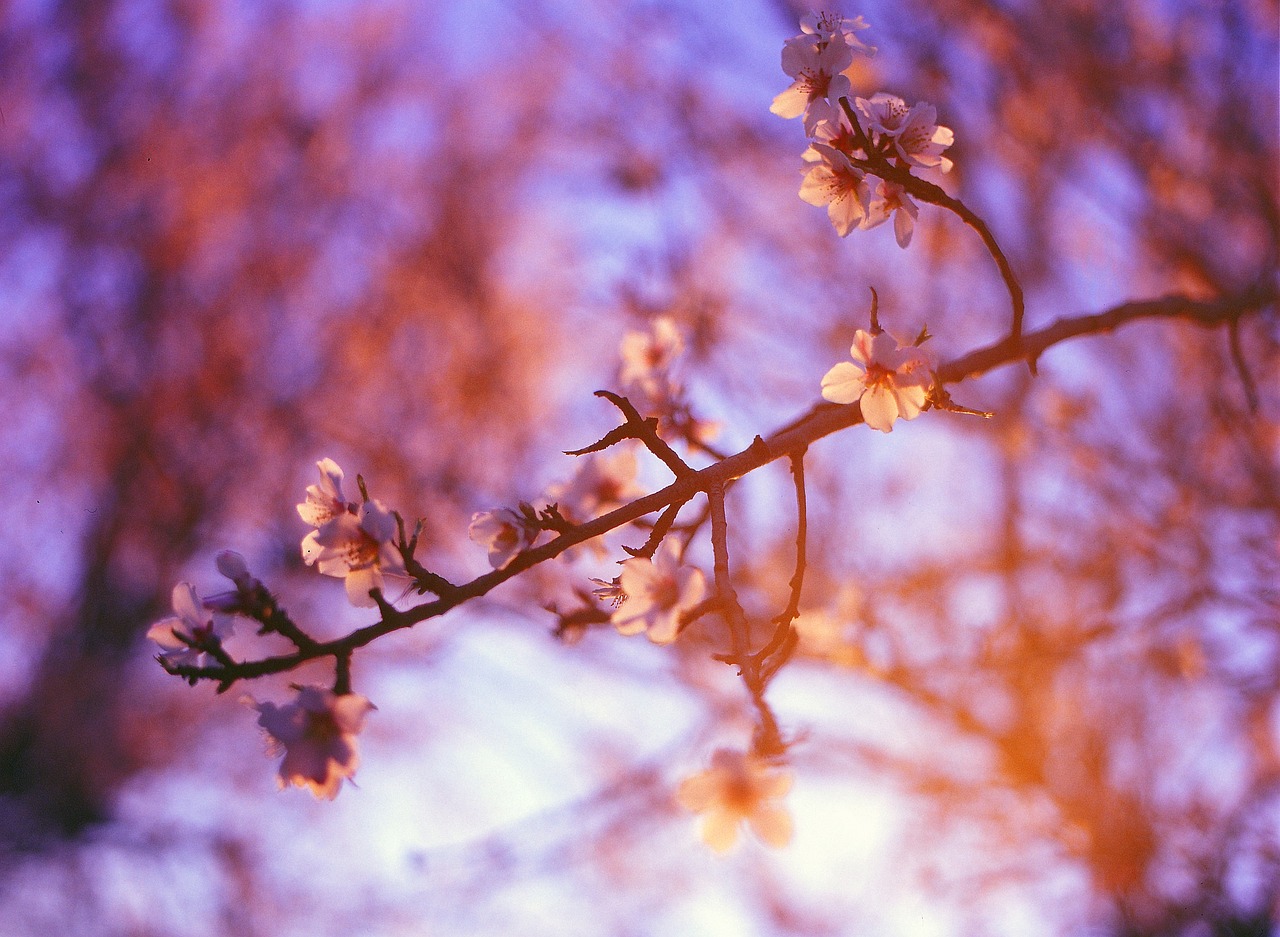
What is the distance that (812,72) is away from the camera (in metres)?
1.58

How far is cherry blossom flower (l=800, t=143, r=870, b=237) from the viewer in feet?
5.16

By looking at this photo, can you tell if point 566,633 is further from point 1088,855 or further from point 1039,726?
point 1039,726

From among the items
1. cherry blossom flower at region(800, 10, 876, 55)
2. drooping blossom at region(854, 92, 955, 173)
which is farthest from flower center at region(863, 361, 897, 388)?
cherry blossom flower at region(800, 10, 876, 55)

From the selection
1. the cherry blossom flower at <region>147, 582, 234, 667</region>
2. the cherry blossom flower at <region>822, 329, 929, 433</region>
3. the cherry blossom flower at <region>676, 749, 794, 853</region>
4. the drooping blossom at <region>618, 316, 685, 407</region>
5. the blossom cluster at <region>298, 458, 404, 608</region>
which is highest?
the drooping blossom at <region>618, 316, 685, 407</region>

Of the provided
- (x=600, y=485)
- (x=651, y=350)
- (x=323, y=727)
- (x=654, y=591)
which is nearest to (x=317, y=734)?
(x=323, y=727)

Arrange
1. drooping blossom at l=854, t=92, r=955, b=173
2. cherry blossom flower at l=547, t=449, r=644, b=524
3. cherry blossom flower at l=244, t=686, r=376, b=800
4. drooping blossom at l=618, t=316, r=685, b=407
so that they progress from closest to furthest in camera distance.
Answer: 1. cherry blossom flower at l=244, t=686, r=376, b=800
2. drooping blossom at l=854, t=92, r=955, b=173
3. cherry blossom flower at l=547, t=449, r=644, b=524
4. drooping blossom at l=618, t=316, r=685, b=407

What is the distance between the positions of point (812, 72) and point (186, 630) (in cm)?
151

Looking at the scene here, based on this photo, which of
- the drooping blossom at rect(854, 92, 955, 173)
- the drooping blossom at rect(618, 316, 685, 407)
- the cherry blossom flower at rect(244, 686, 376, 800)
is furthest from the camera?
the drooping blossom at rect(618, 316, 685, 407)

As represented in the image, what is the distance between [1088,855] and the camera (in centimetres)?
402

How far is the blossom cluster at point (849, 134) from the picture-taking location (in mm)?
1505

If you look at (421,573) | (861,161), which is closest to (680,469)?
(421,573)

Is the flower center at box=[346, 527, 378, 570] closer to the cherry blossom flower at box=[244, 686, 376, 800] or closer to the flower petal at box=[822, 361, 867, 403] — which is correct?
the cherry blossom flower at box=[244, 686, 376, 800]

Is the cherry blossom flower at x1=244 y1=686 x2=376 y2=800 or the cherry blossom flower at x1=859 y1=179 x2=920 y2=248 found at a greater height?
the cherry blossom flower at x1=859 y1=179 x2=920 y2=248

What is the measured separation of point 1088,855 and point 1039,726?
4.61 ft
